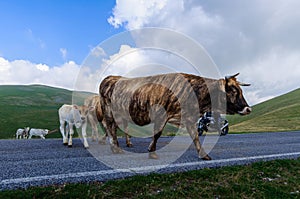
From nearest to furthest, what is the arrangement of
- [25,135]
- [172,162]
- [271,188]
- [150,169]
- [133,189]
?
1. [133,189]
2. [271,188]
3. [150,169]
4. [172,162]
5. [25,135]

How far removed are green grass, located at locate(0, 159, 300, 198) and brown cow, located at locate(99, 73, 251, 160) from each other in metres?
1.73

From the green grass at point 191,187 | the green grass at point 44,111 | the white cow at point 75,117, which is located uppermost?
the green grass at point 44,111

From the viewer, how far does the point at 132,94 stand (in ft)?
23.6

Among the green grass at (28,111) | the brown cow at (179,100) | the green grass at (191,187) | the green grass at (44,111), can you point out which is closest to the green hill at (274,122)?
the green grass at (44,111)

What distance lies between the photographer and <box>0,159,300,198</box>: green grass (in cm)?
412

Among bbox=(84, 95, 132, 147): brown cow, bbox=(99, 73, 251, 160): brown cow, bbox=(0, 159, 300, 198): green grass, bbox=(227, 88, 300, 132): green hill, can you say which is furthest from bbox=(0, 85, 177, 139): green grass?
bbox=(0, 159, 300, 198): green grass

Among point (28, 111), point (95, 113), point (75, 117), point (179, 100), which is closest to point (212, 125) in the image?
point (95, 113)

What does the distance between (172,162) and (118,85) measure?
2.91 m

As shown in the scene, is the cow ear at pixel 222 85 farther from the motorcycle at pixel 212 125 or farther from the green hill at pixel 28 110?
the green hill at pixel 28 110

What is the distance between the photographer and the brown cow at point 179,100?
6738 mm

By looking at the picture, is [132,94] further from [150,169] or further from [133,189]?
[133,189]

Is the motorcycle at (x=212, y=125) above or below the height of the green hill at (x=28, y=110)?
below

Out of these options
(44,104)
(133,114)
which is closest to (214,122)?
(133,114)

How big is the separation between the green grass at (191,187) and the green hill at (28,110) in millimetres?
51704
